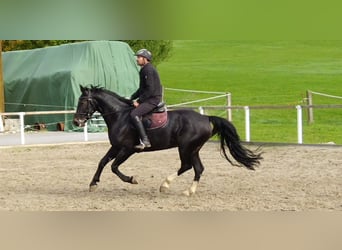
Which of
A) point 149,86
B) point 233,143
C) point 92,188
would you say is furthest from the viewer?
point 92,188

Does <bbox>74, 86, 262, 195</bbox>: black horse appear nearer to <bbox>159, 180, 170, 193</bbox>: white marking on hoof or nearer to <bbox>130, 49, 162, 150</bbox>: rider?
<bbox>159, 180, 170, 193</bbox>: white marking on hoof

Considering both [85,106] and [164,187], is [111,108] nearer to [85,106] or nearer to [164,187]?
[85,106]

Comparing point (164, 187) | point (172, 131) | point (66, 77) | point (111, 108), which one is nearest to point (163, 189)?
point (164, 187)

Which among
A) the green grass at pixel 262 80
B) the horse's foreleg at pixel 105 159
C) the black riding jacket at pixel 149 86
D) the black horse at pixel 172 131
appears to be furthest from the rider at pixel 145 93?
the green grass at pixel 262 80

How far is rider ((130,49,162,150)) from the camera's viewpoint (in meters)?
5.86

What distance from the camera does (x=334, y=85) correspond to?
20.9 meters

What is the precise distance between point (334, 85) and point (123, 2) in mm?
A: 20147

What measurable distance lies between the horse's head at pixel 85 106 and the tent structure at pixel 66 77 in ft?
34.6

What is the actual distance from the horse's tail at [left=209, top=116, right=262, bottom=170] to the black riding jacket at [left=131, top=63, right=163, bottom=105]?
0.72 metres

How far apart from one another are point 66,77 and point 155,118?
38.5 feet

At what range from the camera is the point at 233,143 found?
Answer: 6441 mm

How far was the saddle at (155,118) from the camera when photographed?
20.9 ft

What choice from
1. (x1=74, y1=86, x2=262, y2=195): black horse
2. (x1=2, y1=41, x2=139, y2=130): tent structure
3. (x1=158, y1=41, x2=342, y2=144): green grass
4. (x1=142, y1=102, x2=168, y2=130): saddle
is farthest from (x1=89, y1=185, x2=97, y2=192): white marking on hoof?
(x1=2, y1=41, x2=139, y2=130): tent structure

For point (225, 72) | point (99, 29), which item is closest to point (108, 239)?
point (99, 29)
